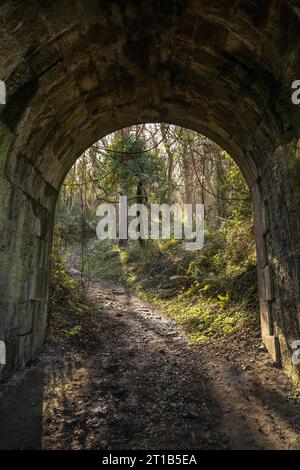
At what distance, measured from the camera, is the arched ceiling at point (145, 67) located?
3.78m

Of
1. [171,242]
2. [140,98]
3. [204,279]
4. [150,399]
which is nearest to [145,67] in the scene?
[140,98]

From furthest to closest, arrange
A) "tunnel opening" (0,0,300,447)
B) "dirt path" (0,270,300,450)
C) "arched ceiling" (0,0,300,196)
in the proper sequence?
"tunnel opening" (0,0,300,447)
"arched ceiling" (0,0,300,196)
"dirt path" (0,270,300,450)

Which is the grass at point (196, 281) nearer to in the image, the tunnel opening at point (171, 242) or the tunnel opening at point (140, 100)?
the tunnel opening at point (171, 242)

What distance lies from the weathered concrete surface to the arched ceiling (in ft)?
0.05

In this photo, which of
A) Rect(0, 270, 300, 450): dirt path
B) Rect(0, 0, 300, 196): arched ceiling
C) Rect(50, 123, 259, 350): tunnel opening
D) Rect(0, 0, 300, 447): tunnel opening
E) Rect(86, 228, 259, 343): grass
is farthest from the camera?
Rect(50, 123, 259, 350): tunnel opening

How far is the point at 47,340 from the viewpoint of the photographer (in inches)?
242

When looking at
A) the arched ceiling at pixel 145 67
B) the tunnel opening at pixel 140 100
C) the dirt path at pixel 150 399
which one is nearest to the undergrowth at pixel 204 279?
the dirt path at pixel 150 399

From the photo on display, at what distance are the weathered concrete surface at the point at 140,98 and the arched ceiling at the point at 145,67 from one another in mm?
15

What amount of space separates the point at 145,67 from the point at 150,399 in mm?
4478

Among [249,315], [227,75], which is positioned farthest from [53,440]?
[227,75]

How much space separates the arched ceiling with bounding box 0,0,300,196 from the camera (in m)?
3.78

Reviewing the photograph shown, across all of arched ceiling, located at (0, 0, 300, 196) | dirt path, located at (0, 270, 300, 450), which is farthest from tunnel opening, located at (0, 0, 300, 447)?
dirt path, located at (0, 270, 300, 450)

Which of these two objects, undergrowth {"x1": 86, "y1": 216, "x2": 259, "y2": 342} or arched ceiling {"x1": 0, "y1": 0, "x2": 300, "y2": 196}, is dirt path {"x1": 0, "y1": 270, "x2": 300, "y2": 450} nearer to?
undergrowth {"x1": 86, "y1": 216, "x2": 259, "y2": 342}
